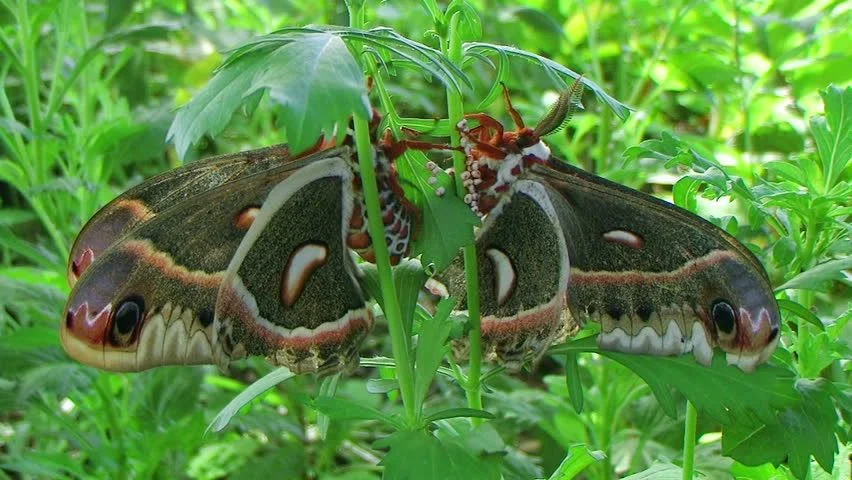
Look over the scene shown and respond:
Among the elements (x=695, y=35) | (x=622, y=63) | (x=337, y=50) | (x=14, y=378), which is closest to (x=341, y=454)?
(x=14, y=378)

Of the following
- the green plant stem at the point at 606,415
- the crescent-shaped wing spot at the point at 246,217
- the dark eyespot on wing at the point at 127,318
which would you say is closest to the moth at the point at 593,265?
the crescent-shaped wing spot at the point at 246,217

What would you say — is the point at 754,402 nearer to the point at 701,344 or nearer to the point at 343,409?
the point at 701,344

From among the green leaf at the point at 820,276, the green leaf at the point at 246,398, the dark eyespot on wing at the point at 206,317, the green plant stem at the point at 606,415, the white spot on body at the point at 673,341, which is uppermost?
the green leaf at the point at 820,276

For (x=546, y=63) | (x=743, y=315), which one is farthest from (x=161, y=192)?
(x=743, y=315)

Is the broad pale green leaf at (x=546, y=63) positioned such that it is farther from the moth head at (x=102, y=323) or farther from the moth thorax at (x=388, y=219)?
the moth head at (x=102, y=323)

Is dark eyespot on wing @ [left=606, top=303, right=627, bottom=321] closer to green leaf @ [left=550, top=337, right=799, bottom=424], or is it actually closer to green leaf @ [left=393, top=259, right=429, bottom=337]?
green leaf @ [left=550, top=337, right=799, bottom=424]

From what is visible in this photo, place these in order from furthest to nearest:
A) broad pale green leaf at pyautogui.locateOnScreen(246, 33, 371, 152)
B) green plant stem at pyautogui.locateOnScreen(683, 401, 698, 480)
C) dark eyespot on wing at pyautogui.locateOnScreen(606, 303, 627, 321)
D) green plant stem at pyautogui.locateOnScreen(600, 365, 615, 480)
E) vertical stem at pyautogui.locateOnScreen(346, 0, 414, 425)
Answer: green plant stem at pyautogui.locateOnScreen(600, 365, 615, 480) → green plant stem at pyautogui.locateOnScreen(683, 401, 698, 480) → dark eyespot on wing at pyautogui.locateOnScreen(606, 303, 627, 321) → vertical stem at pyautogui.locateOnScreen(346, 0, 414, 425) → broad pale green leaf at pyautogui.locateOnScreen(246, 33, 371, 152)

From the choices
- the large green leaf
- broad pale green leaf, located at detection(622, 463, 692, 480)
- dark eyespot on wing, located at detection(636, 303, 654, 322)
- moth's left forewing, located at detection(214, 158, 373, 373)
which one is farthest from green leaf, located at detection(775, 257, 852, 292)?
moth's left forewing, located at detection(214, 158, 373, 373)
